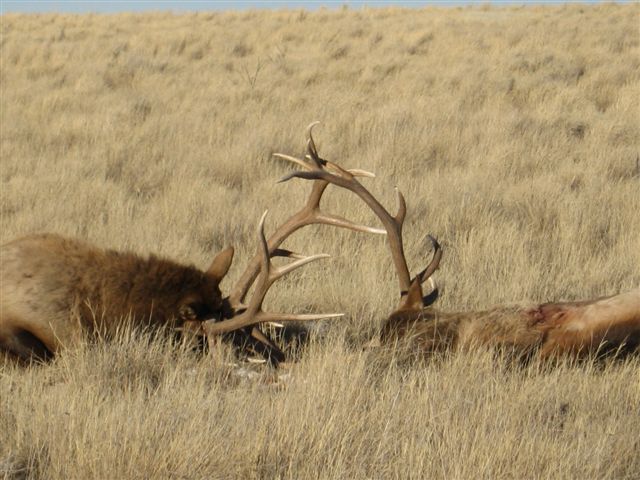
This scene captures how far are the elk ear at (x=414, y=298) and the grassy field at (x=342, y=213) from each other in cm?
36

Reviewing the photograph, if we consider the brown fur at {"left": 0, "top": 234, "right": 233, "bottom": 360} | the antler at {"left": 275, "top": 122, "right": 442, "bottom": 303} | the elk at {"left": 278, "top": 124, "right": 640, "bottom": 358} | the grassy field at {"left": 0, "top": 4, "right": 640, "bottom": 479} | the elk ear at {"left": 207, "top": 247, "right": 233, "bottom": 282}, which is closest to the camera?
the grassy field at {"left": 0, "top": 4, "right": 640, "bottom": 479}

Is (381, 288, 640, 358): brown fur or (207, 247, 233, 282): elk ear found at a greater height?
(207, 247, 233, 282): elk ear

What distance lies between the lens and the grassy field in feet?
10.9

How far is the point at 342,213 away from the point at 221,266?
121 inches

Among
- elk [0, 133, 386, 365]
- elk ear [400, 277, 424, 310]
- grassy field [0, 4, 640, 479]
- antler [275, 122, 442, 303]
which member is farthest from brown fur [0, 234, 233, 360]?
elk ear [400, 277, 424, 310]

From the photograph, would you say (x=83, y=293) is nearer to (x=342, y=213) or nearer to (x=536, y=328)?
(x=536, y=328)

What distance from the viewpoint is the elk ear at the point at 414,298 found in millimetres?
5000

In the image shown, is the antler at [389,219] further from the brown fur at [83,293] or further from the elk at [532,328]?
the brown fur at [83,293]

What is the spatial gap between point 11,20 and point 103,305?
23389mm

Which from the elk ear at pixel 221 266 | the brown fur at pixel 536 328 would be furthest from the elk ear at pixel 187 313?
the brown fur at pixel 536 328

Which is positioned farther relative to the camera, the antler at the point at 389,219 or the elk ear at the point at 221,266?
the antler at the point at 389,219

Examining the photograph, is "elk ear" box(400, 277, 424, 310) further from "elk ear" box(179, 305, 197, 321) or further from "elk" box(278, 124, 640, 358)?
"elk ear" box(179, 305, 197, 321)

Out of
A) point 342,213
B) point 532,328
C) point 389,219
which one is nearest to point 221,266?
point 389,219

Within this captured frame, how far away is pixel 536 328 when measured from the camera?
4.62m
